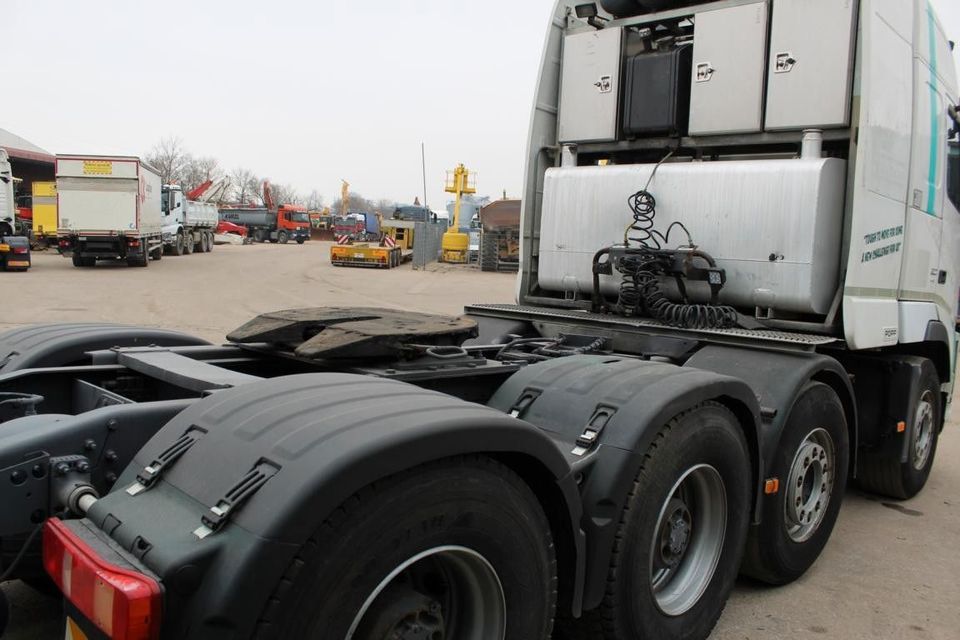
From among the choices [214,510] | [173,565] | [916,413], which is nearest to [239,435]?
[214,510]

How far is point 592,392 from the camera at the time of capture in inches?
118

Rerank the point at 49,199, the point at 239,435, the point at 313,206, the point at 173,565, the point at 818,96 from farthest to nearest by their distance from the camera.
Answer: the point at 313,206 < the point at 49,199 < the point at 818,96 < the point at 239,435 < the point at 173,565

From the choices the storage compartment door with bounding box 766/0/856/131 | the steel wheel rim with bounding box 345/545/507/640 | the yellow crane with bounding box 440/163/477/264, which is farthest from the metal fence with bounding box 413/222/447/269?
the steel wheel rim with bounding box 345/545/507/640

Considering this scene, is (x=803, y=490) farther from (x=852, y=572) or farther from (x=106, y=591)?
(x=106, y=591)

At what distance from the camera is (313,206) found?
Answer: 12962 centimetres

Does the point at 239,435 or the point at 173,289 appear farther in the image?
the point at 173,289

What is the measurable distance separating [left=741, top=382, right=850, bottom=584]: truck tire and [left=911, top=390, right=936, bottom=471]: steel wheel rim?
138 centimetres

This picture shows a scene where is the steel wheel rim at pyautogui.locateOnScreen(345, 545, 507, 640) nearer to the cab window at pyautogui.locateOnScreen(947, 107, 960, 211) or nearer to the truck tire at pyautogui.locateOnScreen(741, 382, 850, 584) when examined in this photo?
the truck tire at pyautogui.locateOnScreen(741, 382, 850, 584)

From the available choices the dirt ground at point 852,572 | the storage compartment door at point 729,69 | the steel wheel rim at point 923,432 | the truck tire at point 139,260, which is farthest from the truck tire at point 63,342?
the truck tire at point 139,260

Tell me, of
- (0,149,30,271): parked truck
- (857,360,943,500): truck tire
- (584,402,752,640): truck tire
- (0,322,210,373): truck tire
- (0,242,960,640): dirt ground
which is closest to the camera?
(584,402,752,640): truck tire

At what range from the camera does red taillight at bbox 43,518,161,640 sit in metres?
1.65

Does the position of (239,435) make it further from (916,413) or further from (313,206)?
(313,206)

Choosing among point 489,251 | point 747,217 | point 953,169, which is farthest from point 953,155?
point 489,251

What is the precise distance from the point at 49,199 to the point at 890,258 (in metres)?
33.0
